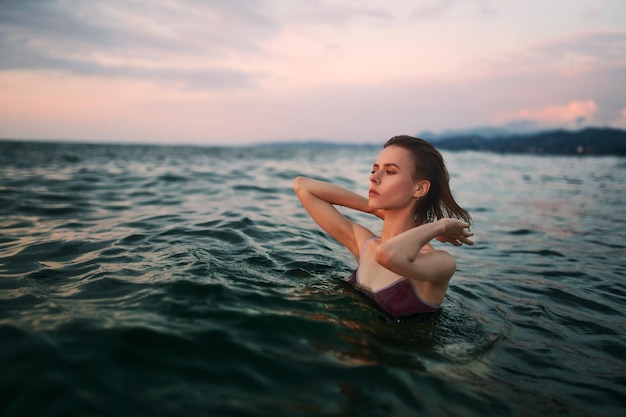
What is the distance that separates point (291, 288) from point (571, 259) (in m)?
5.51

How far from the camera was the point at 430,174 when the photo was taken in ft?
11.9

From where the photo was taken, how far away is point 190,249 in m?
5.43

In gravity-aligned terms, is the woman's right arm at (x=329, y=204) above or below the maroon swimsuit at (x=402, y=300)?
above

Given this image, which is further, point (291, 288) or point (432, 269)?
point (291, 288)

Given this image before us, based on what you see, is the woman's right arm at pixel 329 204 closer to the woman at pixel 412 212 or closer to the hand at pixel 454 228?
the woman at pixel 412 212

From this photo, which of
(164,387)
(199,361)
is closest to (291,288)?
(199,361)

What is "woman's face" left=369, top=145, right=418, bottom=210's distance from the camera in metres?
3.55

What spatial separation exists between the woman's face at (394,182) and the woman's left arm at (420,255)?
51cm

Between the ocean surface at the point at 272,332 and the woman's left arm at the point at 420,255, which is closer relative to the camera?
the ocean surface at the point at 272,332

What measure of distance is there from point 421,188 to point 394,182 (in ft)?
0.94

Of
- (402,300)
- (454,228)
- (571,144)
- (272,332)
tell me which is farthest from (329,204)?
(571,144)

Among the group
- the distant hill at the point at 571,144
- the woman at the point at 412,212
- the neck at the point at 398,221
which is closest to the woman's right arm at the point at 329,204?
the woman at the point at 412,212

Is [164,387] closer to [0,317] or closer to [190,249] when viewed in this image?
[0,317]

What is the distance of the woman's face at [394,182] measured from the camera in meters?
3.55
